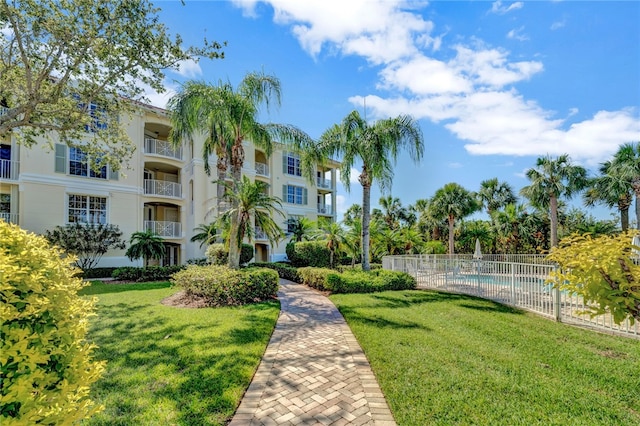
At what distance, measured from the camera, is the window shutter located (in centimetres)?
1794

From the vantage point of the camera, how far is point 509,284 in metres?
10.6

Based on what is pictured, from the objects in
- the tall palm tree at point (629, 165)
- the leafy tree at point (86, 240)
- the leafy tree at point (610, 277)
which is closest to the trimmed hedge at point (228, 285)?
the leafy tree at point (610, 277)

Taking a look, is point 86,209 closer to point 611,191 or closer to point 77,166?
point 77,166

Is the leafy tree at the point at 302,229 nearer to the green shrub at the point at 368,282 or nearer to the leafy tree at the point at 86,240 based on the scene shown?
the green shrub at the point at 368,282

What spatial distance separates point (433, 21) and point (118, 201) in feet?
66.5

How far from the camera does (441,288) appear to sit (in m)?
13.6

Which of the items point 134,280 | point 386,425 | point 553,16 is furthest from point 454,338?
point 134,280

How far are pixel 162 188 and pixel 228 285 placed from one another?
1543 centimetres

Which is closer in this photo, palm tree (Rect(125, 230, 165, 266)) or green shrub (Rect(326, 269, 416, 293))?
green shrub (Rect(326, 269, 416, 293))

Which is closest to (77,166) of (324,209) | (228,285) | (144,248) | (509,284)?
(144,248)

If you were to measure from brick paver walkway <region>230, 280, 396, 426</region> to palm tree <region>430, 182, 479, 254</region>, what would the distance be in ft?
67.5

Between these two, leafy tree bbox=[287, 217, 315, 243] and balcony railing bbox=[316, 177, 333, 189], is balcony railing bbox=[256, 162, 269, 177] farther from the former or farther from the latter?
balcony railing bbox=[316, 177, 333, 189]

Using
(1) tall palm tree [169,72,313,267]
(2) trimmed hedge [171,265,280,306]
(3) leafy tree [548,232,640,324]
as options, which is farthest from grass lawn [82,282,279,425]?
(3) leafy tree [548,232,640,324]

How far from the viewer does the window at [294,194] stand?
93.9 feet
